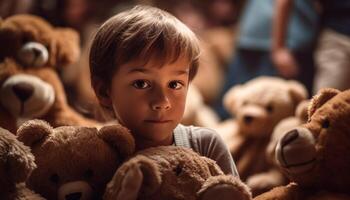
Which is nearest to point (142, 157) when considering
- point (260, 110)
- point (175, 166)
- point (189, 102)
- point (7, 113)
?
point (175, 166)

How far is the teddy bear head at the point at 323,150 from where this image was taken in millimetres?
785

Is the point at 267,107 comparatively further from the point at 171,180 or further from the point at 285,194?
the point at 171,180

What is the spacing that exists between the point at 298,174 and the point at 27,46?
0.73 m

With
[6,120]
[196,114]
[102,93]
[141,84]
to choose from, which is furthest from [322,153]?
[196,114]

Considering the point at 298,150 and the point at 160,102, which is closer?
the point at 298,150

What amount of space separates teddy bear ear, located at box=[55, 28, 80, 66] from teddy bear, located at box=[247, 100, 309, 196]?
588mm

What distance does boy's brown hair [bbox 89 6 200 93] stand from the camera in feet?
2.90

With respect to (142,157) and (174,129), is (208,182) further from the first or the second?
(174,129)

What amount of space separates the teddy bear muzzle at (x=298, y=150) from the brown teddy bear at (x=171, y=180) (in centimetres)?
9

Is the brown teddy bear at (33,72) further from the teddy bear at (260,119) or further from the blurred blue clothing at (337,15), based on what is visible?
the blurred blue clothing at (337,15)

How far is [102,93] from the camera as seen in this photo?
102 centimetres

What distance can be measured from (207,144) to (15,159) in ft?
1.31

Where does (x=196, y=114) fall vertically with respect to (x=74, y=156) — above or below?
below

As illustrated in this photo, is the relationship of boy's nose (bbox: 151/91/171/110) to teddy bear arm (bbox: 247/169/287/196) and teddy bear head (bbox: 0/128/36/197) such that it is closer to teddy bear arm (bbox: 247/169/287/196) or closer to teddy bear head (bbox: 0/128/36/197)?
teddy bear head (bbox: 0/128/36/197)
